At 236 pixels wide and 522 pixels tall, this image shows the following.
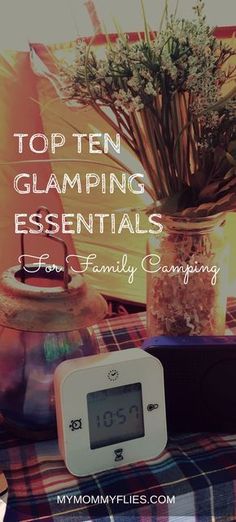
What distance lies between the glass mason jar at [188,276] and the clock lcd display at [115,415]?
0.44 feet

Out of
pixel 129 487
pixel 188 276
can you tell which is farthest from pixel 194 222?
pixel 129 487

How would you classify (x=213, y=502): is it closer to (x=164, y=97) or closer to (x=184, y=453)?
(x=184, y=453)

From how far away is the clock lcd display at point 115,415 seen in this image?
738 mm

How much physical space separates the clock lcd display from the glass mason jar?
0.13 m

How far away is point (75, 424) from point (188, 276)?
0.84ft

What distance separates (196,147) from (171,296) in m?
0.21

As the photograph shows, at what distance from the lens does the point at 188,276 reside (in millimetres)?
838

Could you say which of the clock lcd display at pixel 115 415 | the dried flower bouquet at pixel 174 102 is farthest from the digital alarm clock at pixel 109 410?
the dried flower bouquet at pixel 174 102

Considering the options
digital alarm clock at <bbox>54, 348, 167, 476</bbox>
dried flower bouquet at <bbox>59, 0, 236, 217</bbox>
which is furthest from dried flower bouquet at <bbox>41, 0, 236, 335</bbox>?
digital alarm clock at <bbox>54, 348, 167, 476</bbox>

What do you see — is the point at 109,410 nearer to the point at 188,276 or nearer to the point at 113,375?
the point at 113,375

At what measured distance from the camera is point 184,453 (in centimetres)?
77

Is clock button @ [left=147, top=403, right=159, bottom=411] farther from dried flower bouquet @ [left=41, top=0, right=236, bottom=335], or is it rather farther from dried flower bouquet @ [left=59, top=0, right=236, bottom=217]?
dried flower bouquet @ [left=59, top=0, right=236, bottom=217]

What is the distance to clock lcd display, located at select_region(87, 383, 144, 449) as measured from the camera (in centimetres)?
74

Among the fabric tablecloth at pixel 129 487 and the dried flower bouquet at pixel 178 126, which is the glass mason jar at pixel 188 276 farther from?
the fabric tablecloth at pixel 129 487
